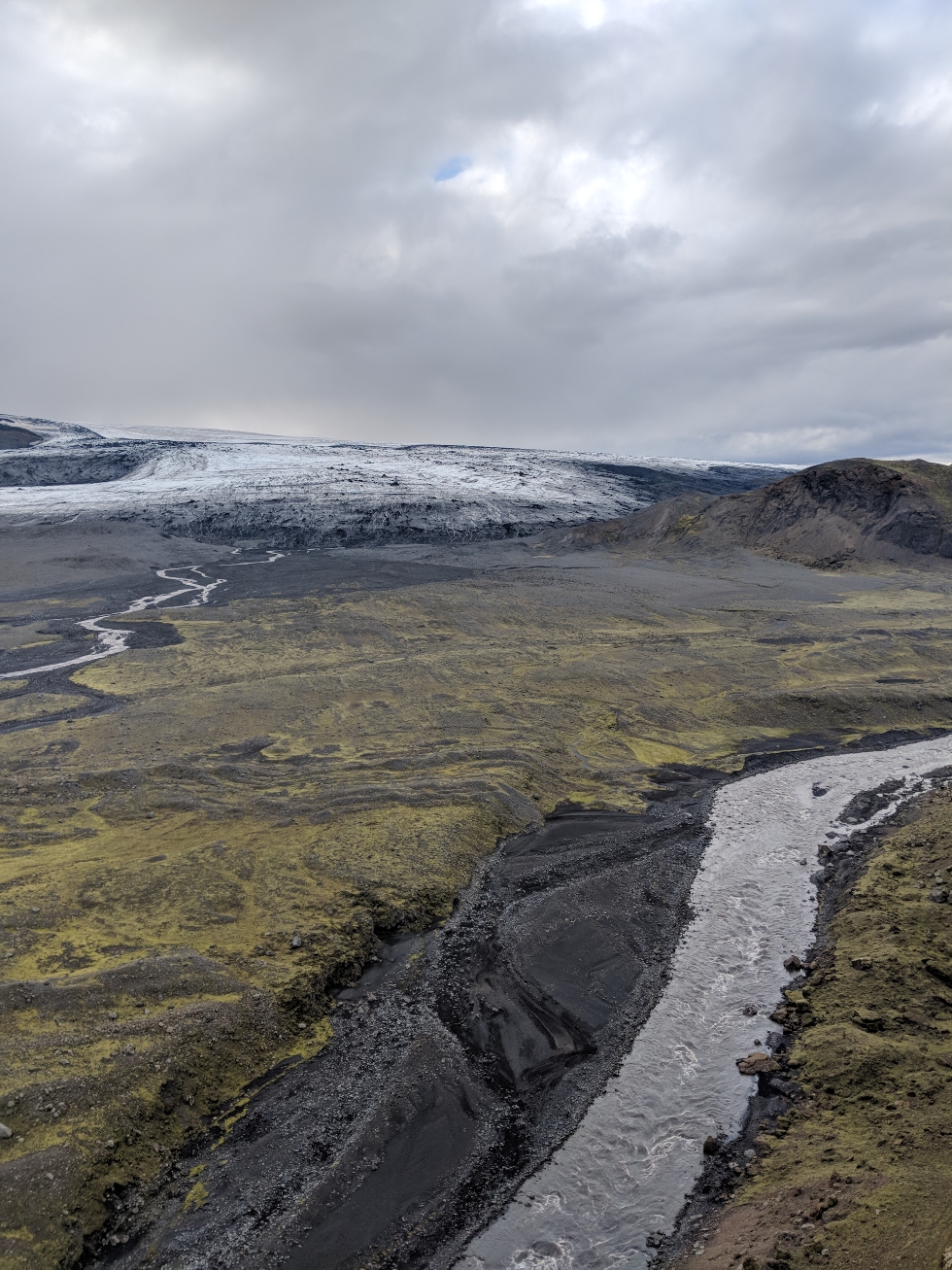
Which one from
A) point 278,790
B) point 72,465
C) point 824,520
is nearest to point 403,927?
point 278,790

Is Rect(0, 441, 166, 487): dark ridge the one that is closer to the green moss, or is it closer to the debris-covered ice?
the debris-covered ice

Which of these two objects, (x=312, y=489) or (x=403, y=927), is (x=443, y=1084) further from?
(x=312, y=489)

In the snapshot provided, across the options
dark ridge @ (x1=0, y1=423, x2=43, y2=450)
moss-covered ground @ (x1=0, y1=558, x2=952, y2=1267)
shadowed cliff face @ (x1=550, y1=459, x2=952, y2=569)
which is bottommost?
moss-covered ground @ (x1=0, y1=558, x2=952, y2=1267)

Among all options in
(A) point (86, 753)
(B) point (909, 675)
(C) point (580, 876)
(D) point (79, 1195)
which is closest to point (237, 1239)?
(D) point (79, 1195)

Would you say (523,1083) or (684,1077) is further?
(523,1083)

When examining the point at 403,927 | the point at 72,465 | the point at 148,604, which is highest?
the point at 72,465

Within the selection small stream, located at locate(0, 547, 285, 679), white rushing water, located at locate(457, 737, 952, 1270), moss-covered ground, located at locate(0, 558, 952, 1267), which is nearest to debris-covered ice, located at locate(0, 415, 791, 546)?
small stream, located at locate(0, 547, 285, 679)
